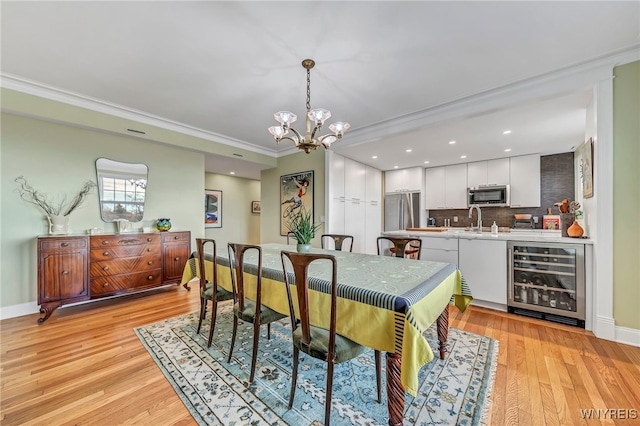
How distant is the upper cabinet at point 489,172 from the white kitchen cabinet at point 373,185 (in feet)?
6.18

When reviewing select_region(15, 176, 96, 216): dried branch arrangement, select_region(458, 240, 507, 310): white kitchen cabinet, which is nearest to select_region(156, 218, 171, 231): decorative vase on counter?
select_region(15, 176, 96, 216): dried branch arrangement

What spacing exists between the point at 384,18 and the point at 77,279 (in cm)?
407

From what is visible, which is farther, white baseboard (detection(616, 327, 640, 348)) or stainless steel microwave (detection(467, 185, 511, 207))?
stainless steel microwave (detection(467, 185, 511, 207))

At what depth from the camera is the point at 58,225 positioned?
3008mm

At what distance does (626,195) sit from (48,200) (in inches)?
238

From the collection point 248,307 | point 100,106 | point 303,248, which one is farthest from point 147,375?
point 100,106

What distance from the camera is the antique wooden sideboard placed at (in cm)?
276

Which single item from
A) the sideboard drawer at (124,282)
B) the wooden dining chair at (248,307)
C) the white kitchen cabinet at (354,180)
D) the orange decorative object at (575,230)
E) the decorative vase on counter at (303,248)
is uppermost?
the white kitchen cabinet at (354,180)

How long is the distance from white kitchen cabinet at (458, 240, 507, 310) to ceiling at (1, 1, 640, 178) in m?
1.55

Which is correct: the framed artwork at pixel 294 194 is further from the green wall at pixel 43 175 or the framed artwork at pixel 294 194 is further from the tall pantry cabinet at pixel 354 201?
the green wall at pixel 43 175

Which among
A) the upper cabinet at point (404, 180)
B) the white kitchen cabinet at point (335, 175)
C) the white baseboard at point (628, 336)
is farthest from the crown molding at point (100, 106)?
the white baseboard at point (628, 336)

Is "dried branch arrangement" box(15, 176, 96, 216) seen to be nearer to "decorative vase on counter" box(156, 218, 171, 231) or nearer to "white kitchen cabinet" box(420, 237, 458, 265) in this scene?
"decorative vase on counter" box(156, 218, 171, 231)

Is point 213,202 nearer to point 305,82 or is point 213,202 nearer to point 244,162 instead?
point 244,162

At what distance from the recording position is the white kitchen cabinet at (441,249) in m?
3.44
